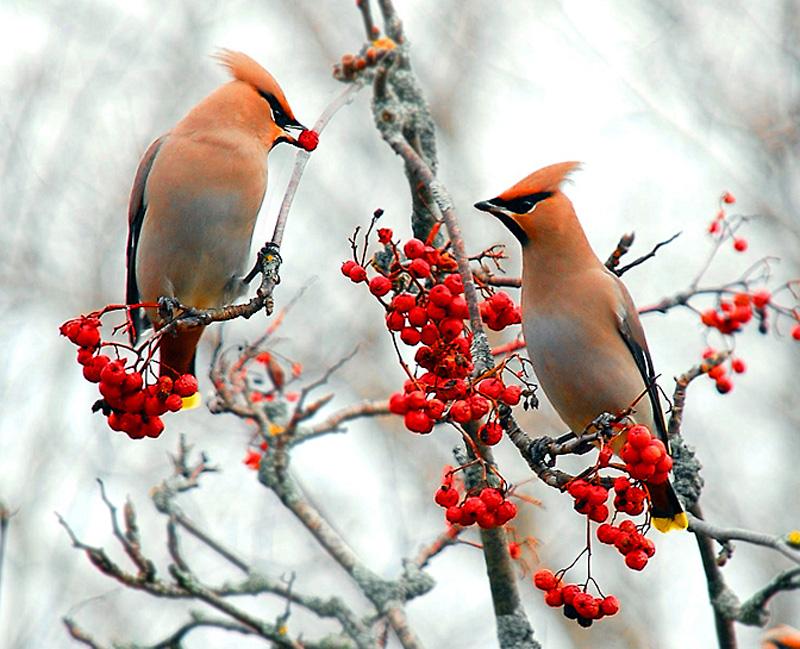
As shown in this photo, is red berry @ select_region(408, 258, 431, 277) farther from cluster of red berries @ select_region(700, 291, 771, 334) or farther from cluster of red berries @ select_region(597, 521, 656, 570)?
cluster of red berries @ select_region(700, 291, 771, 334)

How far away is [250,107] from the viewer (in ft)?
12.0

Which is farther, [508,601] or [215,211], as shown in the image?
[215,211]

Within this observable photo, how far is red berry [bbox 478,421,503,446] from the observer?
2145 mm

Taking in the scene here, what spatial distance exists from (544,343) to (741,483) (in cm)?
591

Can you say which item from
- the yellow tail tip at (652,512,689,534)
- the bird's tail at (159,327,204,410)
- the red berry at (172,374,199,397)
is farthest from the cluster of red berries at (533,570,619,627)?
the bird's tail at (159,327,204,410)

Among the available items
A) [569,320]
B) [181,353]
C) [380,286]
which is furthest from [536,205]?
[181,353]

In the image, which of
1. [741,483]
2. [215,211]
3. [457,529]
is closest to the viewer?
[457,529]

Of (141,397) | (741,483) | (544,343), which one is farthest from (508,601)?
(741,483)

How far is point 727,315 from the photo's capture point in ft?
11.5

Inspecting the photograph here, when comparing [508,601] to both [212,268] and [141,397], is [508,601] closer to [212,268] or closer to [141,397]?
[141,397]

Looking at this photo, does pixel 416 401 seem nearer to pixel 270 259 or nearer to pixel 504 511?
pixel 504 511

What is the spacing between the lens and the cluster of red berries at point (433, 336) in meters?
2.16

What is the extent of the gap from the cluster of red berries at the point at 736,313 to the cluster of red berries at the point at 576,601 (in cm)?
132

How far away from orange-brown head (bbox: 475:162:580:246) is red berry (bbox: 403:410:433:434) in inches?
37.7
